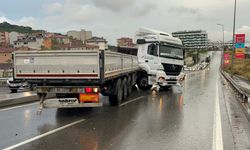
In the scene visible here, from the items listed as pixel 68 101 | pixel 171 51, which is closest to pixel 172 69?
pixel 171 51

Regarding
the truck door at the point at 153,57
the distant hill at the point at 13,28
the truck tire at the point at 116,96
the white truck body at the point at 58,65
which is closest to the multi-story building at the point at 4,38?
the distant hill at the point at 13,28

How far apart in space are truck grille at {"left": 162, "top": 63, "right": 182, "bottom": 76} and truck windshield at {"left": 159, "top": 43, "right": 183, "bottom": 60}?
22.4 inches

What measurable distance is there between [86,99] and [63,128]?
4.99ft

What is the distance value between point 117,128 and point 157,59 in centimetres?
1090

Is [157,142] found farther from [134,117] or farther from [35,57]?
[35,57]

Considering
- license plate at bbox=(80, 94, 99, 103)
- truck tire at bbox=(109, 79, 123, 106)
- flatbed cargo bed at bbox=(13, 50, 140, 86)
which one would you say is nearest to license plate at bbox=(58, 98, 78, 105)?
license plate at bbox=(80, 94, 99, 103)

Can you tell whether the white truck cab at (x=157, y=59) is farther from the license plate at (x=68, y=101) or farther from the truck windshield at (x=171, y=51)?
the license plate at (x=68, y=101)

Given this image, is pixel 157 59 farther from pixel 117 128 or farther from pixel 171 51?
pixel 117 128

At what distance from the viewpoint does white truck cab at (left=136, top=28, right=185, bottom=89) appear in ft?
61.5

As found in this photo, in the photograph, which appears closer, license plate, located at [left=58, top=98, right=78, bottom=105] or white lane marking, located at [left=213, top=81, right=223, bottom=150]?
white lane marking, located at [left=213, top=81, right=223, bottom=150]

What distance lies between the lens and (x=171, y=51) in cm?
1961

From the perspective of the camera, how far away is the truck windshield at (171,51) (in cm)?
1898

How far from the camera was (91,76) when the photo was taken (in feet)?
31.1

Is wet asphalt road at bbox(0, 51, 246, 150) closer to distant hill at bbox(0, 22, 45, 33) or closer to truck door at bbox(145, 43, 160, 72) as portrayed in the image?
truck door at bbox(145, 43, 160, 72)
